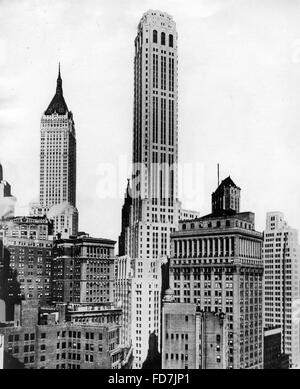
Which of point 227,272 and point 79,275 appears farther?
point 79,275

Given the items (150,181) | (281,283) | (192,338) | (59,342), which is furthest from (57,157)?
(281,283)

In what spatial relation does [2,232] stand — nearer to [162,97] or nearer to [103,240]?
[103,240]

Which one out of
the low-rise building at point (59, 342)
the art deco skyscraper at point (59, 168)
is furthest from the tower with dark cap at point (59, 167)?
the low-rise building at point (59, 342)

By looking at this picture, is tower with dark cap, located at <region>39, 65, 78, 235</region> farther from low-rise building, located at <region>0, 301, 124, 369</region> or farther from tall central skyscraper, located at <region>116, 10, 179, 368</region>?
low-rise building, located at <region>0, 301, 124, 369</region>

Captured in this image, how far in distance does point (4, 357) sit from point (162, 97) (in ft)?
59.4

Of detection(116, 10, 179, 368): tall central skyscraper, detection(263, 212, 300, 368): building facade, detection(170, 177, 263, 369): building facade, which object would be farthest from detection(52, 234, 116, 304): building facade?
detection(263, 212, 300, 368): building facade

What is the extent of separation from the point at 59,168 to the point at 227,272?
12125 mm

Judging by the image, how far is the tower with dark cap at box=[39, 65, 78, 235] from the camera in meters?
30.7

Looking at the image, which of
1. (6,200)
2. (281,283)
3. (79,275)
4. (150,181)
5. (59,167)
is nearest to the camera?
(6,200)

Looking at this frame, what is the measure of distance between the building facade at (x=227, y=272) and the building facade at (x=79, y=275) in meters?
5.07

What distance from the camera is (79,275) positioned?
4141 centimetres

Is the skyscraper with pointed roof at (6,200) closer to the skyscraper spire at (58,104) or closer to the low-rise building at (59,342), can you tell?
the skyscraper spire at (58,104)

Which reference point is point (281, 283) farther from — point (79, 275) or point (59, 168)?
point (59, 168)

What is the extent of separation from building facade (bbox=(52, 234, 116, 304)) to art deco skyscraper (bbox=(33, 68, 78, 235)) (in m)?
2.86
